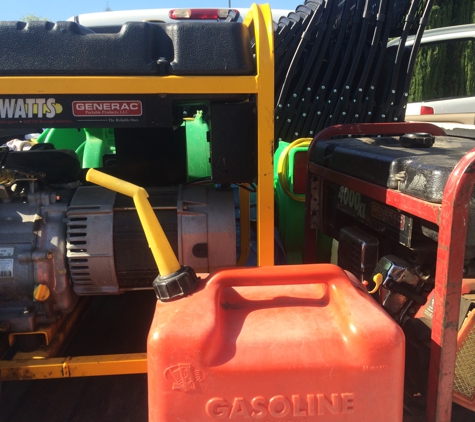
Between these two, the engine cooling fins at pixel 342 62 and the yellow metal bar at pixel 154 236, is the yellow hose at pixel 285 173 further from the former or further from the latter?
the yellow metal bar at pixel 154 236

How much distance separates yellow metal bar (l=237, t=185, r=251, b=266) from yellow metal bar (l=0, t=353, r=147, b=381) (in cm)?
64

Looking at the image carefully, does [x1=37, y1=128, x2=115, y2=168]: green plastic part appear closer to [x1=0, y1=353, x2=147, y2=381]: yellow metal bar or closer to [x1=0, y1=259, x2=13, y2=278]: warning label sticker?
[x1=0, y1=259, x2=13, y2=278]: warning label sticker

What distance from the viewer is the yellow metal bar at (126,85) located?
158 cm

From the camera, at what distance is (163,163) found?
2.49 m

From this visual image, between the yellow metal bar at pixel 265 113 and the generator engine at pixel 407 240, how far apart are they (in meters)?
0.42

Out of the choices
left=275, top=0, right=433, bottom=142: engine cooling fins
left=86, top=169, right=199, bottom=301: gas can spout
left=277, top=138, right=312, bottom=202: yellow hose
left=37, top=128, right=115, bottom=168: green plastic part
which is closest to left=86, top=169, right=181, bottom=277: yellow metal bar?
left=86, top=169, right=199, bottom=301: gas can spout

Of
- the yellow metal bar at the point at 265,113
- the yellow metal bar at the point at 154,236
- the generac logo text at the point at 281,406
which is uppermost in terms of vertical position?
the yellow metal bar at the point at 265,113

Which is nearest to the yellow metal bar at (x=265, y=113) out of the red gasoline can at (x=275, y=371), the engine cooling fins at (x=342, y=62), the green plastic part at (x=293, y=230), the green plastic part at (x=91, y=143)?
the red gasoline can at (x=275, y=371)

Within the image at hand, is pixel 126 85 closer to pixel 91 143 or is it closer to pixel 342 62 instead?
pixel 342 62

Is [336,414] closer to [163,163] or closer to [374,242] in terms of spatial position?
[374,242]

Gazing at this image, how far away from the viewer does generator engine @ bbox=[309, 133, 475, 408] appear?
154 centimetres

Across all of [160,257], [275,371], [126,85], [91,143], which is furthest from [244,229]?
[91,143]

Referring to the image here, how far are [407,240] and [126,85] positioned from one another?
1.14m

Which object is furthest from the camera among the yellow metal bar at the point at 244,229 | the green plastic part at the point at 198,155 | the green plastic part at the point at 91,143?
the green plastic part at the point at 91,143
